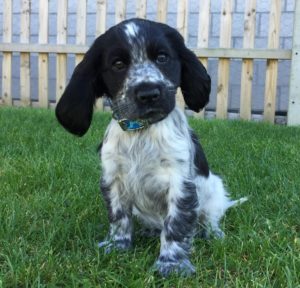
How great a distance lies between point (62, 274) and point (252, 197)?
61.5 inches

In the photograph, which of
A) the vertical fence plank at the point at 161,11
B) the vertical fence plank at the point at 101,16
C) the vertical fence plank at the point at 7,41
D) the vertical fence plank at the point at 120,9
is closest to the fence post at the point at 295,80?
the vertical fence plank at the point at 161,11

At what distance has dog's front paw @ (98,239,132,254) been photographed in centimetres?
264

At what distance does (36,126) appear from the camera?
19.5ft

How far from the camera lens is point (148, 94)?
245 cm

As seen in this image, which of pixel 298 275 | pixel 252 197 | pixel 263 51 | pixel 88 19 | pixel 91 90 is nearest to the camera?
pixel 298 275

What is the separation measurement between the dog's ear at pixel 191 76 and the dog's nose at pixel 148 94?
37cm

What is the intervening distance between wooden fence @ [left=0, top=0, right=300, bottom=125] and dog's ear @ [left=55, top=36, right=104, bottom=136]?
4.67m

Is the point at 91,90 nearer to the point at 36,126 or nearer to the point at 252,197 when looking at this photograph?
the point at 252,197

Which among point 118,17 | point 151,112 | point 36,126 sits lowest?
point 36,126

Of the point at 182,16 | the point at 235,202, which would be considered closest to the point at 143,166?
the point at 235,202

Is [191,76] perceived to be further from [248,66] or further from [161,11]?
[161,11]

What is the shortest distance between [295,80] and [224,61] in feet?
3.01

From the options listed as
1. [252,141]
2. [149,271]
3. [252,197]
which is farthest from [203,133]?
[149,271]

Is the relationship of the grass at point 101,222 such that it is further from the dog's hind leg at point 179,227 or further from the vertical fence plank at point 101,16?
the vertical fence plank at point 101,16
